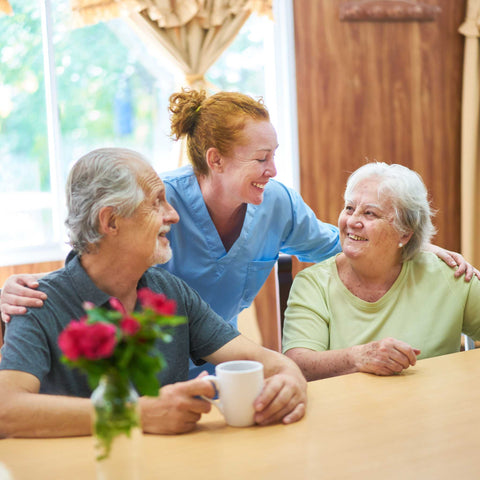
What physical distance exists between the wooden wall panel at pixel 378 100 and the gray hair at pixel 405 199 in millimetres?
1927

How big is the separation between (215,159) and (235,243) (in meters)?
0.28

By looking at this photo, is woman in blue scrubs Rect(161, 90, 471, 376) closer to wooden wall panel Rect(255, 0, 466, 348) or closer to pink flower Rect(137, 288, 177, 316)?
pink flower Rect(137, 288, 177, 316)

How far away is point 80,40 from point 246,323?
199 centimetres

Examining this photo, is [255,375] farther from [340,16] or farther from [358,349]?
[340,16]

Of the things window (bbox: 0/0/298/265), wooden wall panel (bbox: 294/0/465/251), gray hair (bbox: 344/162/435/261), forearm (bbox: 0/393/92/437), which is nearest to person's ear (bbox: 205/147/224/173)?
gray hair (bbox: 344/162/435/261)

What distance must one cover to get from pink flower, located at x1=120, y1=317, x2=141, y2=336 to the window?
261cm

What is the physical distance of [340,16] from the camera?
3.85m

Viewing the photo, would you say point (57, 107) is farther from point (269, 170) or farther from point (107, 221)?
point (107, 221)

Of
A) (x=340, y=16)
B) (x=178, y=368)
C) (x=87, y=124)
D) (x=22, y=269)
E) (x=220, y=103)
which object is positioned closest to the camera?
(x=178, y=368)

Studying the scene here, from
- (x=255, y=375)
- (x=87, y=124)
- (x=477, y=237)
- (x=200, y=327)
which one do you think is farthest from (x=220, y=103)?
(x=477, y=237)

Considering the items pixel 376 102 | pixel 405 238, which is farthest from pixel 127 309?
pixel 376 102

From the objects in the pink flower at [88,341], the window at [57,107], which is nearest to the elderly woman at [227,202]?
the pink flower at [88,341]

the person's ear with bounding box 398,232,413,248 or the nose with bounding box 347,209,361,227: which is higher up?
the nose with bounding box 347,209,361,227

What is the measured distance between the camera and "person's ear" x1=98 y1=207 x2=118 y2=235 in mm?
1370
